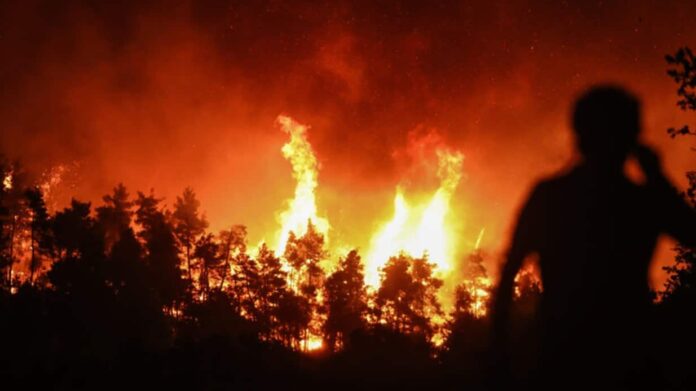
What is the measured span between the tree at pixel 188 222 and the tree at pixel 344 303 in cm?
1600

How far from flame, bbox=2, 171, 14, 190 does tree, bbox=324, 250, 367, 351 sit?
3653cm

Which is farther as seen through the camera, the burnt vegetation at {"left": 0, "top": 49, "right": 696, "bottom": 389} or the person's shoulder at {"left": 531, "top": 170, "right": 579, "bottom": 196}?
the burnt vegetation at {"left": 0, "top": 49, "right": 696, "bottom": 389}

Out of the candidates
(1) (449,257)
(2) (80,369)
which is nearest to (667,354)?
(2) (80,369)

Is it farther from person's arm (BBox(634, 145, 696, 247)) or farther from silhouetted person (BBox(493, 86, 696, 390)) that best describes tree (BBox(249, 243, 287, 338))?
person's arm (BBox(634, 145, 696, 247))

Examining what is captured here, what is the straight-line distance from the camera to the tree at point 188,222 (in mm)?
54031

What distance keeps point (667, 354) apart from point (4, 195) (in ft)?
206

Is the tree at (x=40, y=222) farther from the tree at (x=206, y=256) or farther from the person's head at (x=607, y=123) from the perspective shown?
the person's head at (x=607, y=123)

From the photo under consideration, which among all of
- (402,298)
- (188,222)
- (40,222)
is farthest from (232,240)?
(402,298)

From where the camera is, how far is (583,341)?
3209 millimetres

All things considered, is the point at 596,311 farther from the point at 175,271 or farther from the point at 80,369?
the point at 175,271

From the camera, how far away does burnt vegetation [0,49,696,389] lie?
54.5 feet

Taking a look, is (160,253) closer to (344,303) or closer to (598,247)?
(344,303)

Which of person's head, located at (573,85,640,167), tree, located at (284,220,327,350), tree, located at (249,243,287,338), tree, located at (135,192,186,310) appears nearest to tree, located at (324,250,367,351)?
tree, located at (284,220,327,350)

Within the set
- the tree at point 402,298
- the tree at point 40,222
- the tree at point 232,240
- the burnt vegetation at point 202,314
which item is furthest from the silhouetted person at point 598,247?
the tree at point 232,240
